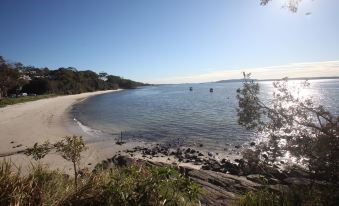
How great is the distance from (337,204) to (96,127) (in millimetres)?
34173

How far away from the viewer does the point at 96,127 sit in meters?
38.1

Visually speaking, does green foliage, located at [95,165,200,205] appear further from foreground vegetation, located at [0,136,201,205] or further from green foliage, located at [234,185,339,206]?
green foliage, located at [234,185,339,206]

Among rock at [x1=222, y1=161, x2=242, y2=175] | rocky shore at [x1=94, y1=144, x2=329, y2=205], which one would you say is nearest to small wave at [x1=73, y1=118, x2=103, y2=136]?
rocky shore at [x1=94, y1=144, x2=329, y2=205]

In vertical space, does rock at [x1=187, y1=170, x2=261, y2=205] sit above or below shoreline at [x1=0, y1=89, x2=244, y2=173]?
above

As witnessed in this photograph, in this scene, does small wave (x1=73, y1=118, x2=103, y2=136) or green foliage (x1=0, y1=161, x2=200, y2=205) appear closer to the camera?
green foliage (x1=0, y1=161, x2=200, y2=205)

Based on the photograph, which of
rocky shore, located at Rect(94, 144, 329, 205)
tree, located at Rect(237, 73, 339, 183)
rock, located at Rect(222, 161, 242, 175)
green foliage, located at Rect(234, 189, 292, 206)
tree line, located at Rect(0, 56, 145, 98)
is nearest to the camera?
green foliage, located at Rect(234, 189, 292, 206)

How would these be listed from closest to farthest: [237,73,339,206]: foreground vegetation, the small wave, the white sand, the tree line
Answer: [237,73,339,206]: foreground vegetation, the white sand, the small wave, the tree line

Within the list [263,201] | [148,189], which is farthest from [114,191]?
[263,201]

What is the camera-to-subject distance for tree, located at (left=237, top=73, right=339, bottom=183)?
8.12m

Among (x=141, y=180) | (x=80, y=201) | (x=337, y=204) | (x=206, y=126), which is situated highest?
(x=141, y=180)

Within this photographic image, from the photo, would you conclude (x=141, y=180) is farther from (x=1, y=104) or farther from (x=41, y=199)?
(x=1, y=104)

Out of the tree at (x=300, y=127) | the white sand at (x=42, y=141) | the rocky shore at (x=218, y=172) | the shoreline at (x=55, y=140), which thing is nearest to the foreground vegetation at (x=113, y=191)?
the rocky shore at (x=218, y=172)

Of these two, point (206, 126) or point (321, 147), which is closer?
point (321, 147)

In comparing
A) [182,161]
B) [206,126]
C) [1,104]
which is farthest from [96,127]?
[1,104]
